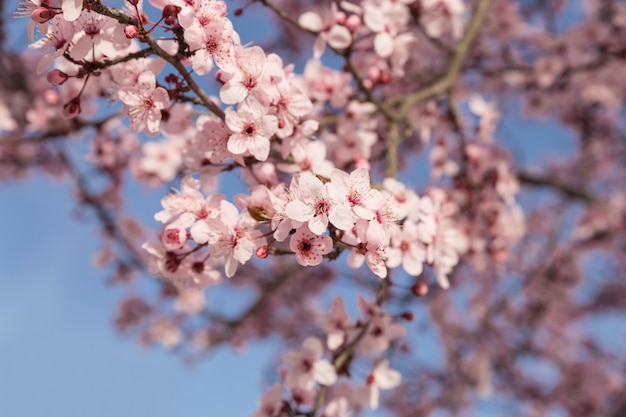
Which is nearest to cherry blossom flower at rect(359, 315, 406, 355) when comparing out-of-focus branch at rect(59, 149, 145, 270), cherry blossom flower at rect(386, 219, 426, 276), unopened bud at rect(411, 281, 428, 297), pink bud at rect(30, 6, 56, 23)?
A: unopened bud at rect(411, 281, 428, 297)

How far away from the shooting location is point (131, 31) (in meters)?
1.41

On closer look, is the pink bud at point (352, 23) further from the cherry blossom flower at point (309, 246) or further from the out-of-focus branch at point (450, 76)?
the cherry blossom flower at point (309, 246)

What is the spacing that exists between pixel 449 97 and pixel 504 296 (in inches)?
174

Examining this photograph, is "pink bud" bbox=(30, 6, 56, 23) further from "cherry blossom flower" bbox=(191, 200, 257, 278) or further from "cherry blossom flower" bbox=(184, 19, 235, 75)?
"cherry blossom flower" bbox=(191, 200, 257, 278)

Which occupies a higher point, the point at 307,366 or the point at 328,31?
the point at 328,31

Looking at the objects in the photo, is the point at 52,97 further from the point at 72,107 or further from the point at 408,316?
the point at 408,316

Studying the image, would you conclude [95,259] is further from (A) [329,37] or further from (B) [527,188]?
(B) [527,188]

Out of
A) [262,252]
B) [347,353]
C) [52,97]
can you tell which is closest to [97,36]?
[262,252]

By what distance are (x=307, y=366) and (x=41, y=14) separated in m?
1.50

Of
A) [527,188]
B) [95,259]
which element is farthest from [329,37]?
[527,188]

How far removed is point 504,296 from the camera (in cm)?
688

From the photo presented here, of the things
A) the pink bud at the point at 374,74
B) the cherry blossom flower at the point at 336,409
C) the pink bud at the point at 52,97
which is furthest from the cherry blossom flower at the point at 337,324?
the pink bud at the point at 52,97

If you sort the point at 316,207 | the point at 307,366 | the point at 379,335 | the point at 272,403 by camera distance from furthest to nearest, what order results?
the point at 379,335 < the point at 307,366 < the point at 272,403 < the point at 316,207

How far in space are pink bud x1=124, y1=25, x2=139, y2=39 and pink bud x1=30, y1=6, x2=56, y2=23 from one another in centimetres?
21
